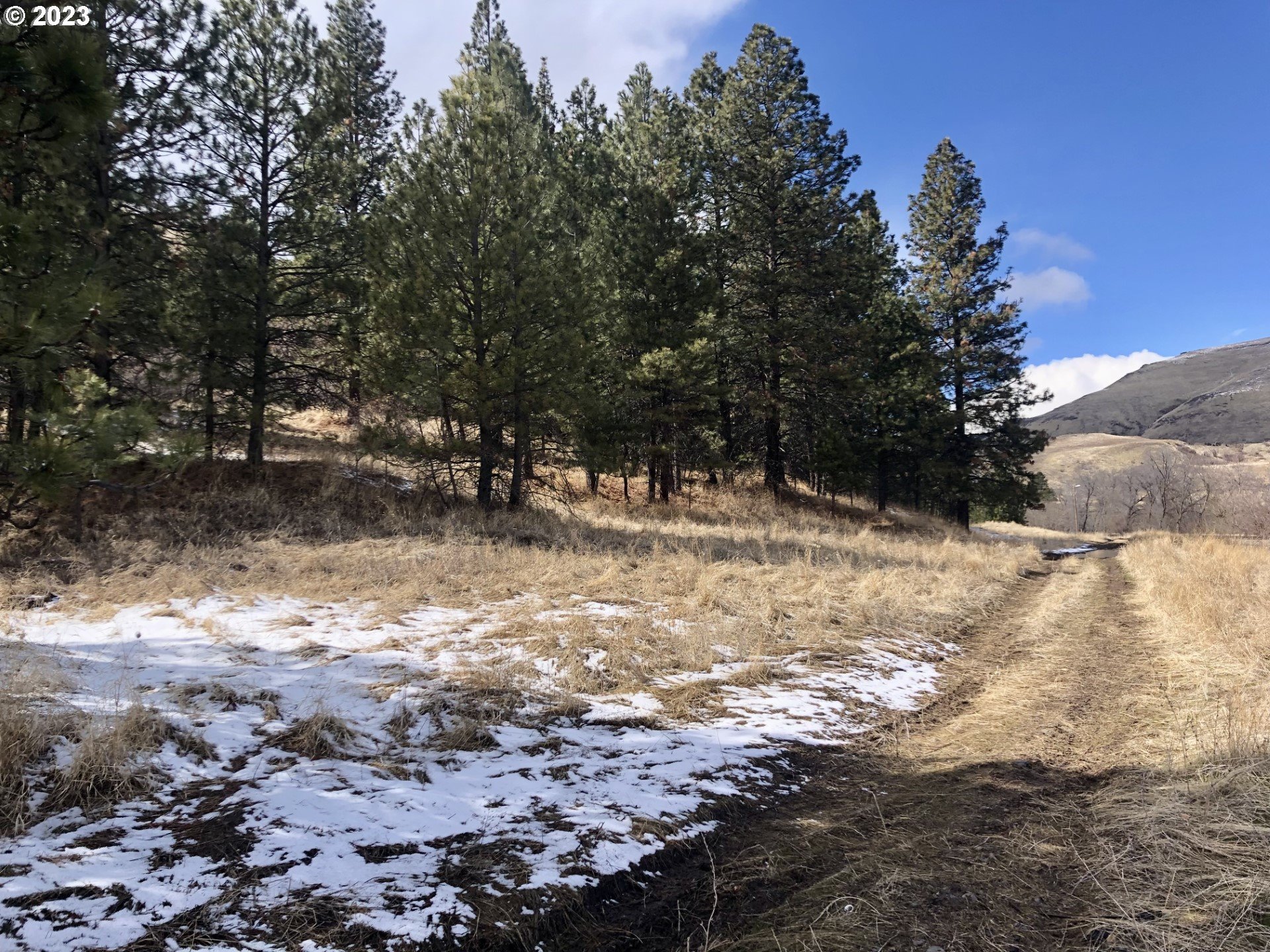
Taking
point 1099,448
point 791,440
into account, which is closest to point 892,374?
point 791,440

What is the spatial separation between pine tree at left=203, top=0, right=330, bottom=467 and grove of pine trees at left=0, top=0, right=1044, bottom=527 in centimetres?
6

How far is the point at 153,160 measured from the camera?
1127 cm

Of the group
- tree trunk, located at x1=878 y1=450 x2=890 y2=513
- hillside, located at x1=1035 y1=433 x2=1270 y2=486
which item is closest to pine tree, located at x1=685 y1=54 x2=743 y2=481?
tree trunk, located at x1=878 y1=450 x2=890 y2=513

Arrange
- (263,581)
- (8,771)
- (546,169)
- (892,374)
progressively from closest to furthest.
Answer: (8,771) < (263,581) < (546,169) < (892,374)

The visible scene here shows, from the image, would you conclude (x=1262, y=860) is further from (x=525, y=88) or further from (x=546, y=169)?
(x=525, y=88)

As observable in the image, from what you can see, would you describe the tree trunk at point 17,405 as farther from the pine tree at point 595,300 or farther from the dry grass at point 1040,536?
the dry grass at point 1040,536

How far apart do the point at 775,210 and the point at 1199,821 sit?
2161 centimetres

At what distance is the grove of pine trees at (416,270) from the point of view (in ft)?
17.1

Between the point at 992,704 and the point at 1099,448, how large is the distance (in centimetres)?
20432

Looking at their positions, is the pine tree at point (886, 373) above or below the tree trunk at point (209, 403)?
above

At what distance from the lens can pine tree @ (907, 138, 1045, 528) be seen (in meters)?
27.3

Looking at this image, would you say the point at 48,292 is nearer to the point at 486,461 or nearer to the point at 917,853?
the point at 917,853

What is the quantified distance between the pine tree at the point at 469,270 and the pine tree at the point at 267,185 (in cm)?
186

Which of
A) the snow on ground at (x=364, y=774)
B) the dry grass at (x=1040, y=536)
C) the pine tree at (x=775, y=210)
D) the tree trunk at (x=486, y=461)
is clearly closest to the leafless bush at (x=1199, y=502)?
the dry grass at (x=1040, y=536)
